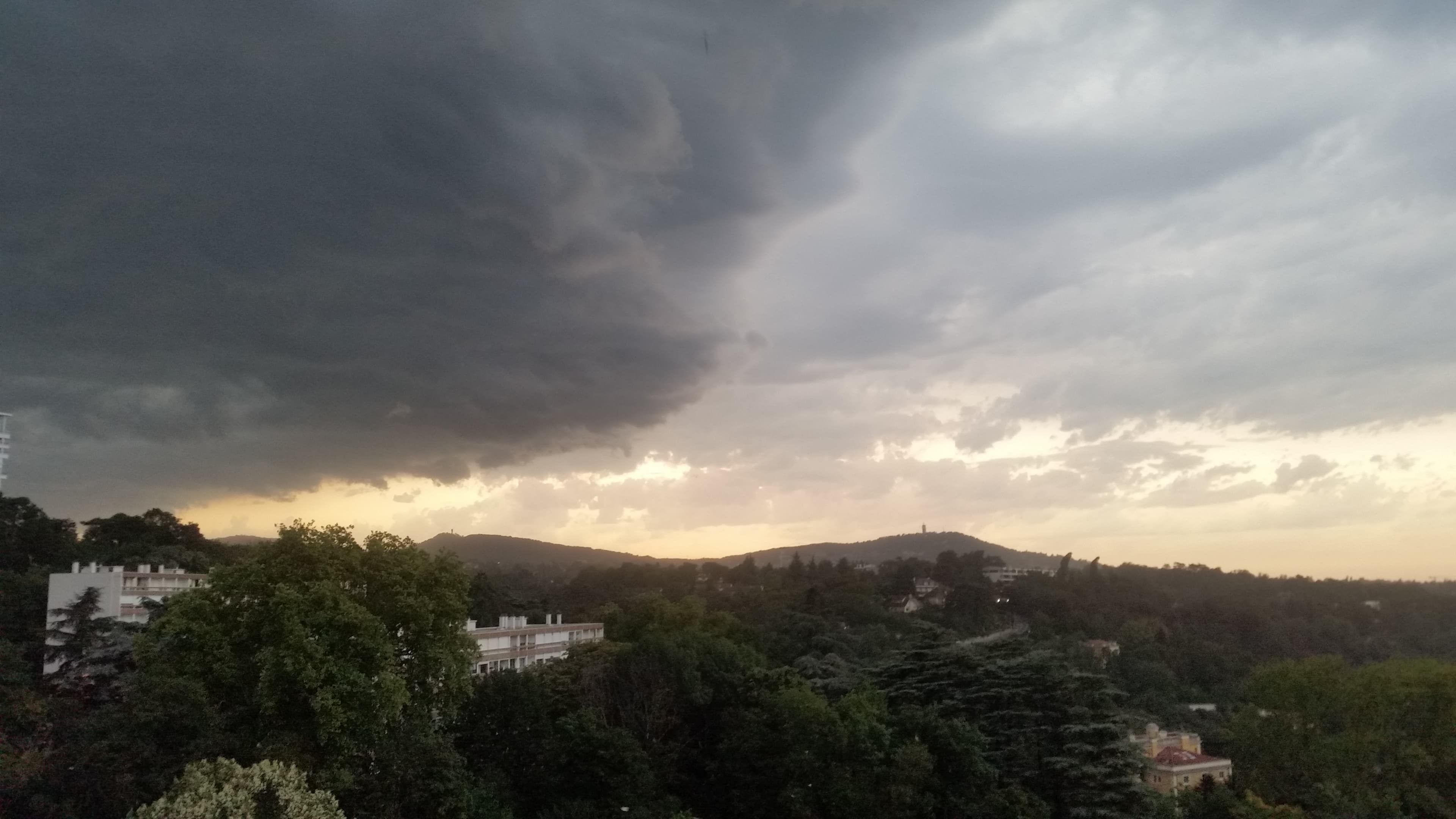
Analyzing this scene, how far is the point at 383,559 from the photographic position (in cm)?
2166

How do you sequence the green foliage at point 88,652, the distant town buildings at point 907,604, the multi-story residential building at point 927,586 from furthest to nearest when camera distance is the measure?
the multi-story residential building at point 927,586
the distant town buildings at point 907,604
the green foliage at point 88,652

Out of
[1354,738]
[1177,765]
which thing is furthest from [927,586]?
[1354,738]

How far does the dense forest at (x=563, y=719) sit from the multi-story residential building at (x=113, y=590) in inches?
41.8

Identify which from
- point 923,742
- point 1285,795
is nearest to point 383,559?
point 923,742

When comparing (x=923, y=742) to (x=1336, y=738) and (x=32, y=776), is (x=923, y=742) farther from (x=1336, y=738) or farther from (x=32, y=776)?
(x=32, y=776)

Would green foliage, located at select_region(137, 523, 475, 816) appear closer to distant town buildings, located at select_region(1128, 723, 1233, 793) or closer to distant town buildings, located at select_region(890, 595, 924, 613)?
distant town buildings, located at select_region(1128, 723, 1233, 793)

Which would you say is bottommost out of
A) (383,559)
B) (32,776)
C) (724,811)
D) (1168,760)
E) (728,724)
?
(1168,760)

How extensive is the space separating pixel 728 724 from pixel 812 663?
17968 millimetres

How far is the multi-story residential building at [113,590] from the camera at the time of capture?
32.5m

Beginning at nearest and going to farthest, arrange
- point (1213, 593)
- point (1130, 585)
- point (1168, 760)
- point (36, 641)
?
point (36, 641) < point (1168, 760) < point (1130, 585) < point (1213, 593)

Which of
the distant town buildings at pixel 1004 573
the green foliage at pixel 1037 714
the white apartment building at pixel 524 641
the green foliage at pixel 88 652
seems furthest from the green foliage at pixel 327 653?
the distant town buildings at pixel 1004 573

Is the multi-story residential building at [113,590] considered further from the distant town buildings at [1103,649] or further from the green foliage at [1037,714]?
the distant town buildings at [1103,649]

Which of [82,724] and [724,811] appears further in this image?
[724,811]

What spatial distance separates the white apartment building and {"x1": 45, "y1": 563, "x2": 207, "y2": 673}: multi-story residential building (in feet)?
39.2
